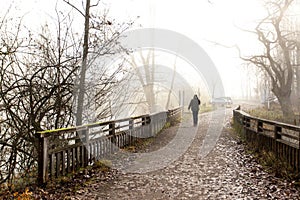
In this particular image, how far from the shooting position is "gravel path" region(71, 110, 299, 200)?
6.28 m

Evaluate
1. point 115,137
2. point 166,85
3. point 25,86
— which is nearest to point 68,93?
point 25,86

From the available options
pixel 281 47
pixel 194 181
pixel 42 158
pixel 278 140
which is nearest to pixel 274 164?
pixel 278 140

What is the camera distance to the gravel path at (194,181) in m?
6.28

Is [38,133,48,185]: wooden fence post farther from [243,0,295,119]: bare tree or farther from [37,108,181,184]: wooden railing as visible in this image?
[243,0,295,119]: bare tree

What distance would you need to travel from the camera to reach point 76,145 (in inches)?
319

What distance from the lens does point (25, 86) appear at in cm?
1033

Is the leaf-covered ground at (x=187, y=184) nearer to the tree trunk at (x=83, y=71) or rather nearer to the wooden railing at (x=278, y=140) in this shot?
the wooden railing at (x=278, y=140)

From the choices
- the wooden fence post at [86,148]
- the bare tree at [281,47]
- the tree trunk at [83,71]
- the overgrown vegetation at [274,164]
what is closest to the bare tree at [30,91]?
the tree trunk at [83,71]

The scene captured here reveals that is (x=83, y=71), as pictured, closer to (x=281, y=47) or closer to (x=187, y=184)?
(x=187, y=184)

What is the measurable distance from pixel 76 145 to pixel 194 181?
9.97 feet

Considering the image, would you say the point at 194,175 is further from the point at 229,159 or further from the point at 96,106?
the point at 96,106

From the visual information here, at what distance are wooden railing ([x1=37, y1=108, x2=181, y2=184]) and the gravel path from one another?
78 centimetres

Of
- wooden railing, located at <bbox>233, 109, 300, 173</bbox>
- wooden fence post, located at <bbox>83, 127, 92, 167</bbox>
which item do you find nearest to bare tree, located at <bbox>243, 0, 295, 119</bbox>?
wooden railing, located at <bbox>233, 109, 300, 173</bbox>

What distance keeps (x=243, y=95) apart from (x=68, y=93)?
12385 cm
